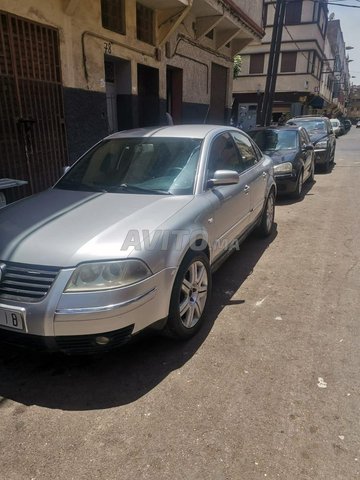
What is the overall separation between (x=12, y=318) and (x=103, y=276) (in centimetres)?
61

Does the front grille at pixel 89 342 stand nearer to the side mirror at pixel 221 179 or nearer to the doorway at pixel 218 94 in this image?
the side mirror at pixel 221 179

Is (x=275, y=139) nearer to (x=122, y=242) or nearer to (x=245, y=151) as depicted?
(x=245, y=151)

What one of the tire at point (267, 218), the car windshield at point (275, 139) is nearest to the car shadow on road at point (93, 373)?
the tire at point (267, 218)

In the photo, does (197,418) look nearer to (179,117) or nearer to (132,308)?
(132,308)

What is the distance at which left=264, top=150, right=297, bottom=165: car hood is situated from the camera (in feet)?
26.5

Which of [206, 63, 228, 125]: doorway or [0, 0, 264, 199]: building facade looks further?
[206, 63, 228, 125]: doorway

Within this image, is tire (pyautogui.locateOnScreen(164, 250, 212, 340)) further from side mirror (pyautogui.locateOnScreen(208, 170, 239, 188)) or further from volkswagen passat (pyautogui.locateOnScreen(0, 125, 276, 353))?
side mirror (pyautogui.locateOnScreen(208, 170, 239, 188))

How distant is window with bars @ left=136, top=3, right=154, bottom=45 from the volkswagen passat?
261 inches

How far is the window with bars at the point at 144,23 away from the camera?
9.61 meters

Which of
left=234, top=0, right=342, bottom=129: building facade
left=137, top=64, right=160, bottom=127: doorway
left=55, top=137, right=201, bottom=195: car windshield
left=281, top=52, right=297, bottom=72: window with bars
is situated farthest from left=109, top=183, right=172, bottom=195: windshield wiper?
left=281, top=52, right=297, bottom=72: window with bars

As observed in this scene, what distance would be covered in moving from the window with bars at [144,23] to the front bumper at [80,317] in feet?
29.2

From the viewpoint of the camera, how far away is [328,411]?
7.98ft

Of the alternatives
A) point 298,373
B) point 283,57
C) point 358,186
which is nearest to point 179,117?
point 358,186

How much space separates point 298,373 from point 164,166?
2.09m
